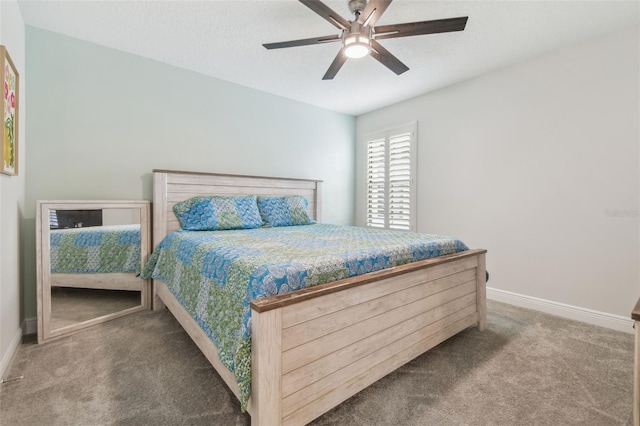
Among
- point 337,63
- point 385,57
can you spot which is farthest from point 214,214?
point 385,57

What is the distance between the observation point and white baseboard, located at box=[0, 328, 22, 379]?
5.39 ft

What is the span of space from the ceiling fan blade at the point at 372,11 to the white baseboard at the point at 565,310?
2888 mm

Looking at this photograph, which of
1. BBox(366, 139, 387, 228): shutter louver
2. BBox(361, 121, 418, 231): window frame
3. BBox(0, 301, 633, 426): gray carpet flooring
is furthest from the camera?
BBox(366, 139, 387, 228): shutter louver

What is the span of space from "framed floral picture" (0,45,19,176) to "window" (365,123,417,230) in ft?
12.2

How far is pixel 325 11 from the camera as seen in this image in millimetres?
1652

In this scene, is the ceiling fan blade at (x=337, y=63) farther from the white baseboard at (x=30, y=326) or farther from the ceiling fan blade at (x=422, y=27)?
the white baseboard at (x=30, y=326)

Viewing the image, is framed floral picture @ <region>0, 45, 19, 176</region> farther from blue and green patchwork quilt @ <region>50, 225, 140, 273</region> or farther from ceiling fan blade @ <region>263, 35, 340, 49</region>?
ceiling fan blade @ <region>263, 35, 340, 49</region>

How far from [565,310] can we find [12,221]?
175 inches

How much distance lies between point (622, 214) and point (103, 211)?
171 inches

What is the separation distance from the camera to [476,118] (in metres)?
3.18

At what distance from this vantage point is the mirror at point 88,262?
212cm

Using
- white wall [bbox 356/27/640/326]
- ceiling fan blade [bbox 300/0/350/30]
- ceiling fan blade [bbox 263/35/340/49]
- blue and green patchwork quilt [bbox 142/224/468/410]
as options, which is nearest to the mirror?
blue and green patchwork quilt [bbox 142/224/468/410]

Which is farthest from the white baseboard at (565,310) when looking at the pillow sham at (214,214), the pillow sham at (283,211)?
the pillow sham at (214,214)

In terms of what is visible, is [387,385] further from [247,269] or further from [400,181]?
[400,181]
